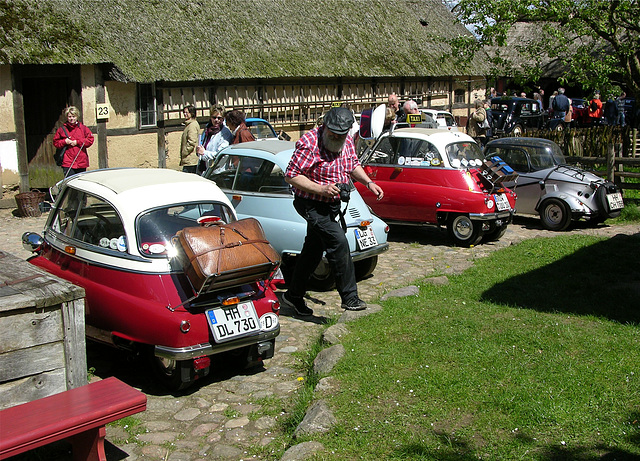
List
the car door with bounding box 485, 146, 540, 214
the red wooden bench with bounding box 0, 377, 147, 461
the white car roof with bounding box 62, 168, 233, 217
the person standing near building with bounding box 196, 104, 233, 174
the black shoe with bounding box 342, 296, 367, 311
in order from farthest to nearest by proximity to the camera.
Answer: the car door with bounding box 485, 146, 540, 214
the person standing near building with bounding box 196, 104, 233, 174
the black shoe with bounding box 342, 296, 367, 311
the white car roof with bounding box 62, 168, 233, 217
the red wooden bench with bounding box 0, 377, 147, 461

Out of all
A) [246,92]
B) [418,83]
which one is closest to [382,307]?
[246,92]

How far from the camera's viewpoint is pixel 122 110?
16625 millimetres

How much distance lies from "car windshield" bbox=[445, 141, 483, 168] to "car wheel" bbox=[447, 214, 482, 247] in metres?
0.86

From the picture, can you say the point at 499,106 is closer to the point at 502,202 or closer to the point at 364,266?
the point at 502,202

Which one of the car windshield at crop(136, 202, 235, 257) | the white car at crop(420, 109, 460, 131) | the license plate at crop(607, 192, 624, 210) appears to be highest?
the white car at crop(420, 109, 460, 131)

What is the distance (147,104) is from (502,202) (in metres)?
10.2

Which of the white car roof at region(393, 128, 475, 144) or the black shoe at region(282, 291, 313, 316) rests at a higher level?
the white car roof at region(393, 128, 475, 144)

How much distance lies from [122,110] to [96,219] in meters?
11.1

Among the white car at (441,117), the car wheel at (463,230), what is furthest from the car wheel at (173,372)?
the white car at (441,117)

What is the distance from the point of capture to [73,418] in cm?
403

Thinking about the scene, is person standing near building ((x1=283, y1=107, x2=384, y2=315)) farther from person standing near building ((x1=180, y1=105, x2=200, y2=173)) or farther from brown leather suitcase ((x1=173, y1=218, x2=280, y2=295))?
person standing near building ((x1=180, y1=105, x2=200, y2=173))

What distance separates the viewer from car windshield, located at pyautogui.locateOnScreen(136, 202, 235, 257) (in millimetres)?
5832

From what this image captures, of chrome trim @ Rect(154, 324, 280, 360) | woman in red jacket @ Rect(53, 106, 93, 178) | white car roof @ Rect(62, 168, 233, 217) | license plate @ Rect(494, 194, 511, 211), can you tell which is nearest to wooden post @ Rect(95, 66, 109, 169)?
woman in red jacket @ Rect(53, 106, 93, 178)

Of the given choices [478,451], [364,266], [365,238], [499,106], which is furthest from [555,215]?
[499,106]
